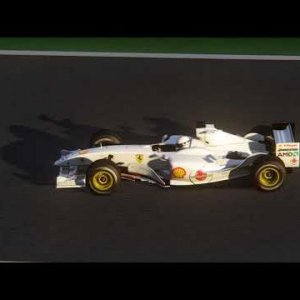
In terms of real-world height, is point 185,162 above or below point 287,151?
below

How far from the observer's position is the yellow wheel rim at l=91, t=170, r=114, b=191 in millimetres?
11000

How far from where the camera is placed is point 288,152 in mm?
11422

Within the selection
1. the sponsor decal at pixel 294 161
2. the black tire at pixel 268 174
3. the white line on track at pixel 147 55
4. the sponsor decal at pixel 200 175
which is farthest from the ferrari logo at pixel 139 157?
the white line on track at pixel 147 55

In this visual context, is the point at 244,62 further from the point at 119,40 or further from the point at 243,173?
the point at 243,173

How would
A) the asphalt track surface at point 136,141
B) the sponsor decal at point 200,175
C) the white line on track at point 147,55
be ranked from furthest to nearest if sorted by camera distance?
the white line on track at point 147,55, the sponsor decal at point 200,175, the asphalt track surface at point 136,141

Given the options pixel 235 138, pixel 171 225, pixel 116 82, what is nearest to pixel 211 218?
pixel 171 225

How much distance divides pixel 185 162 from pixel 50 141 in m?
2.74

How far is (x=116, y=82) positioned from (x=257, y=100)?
288 cm

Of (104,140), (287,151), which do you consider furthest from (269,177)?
(104,140)

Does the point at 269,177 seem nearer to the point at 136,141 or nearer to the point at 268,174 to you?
the point at 268,174

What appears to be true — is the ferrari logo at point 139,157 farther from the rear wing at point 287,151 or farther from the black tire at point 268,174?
the rear wing at point 287,151

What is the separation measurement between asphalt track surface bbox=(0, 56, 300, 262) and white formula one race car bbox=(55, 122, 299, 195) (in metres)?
0.19

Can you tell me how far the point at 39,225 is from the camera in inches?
406

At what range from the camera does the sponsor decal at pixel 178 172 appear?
440 inches
